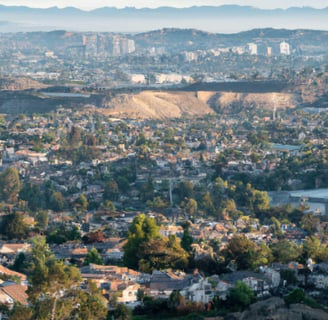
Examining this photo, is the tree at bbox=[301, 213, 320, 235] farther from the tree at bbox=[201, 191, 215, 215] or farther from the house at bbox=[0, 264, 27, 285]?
the house at bbox=[0, 264, 27, 285]

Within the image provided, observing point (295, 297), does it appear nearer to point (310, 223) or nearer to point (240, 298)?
point (240, 298)

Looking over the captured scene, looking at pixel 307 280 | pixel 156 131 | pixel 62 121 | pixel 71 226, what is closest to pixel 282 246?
pixel 307 280

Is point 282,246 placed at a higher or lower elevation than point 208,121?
higher

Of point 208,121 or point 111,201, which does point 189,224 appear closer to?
point 111,201

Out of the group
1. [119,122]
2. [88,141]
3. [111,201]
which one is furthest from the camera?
[119,122]

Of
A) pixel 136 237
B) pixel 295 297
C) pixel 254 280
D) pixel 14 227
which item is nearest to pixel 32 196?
pixel 14 227
